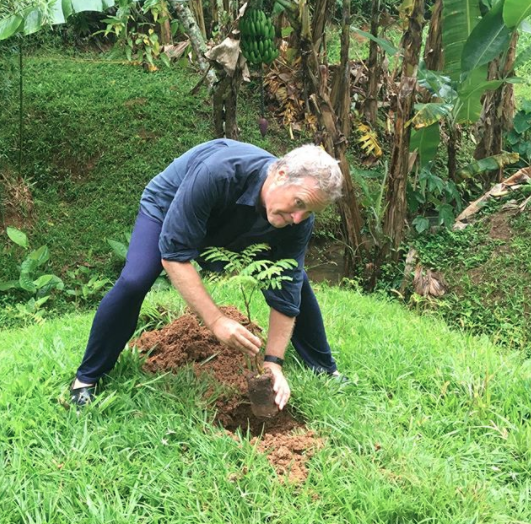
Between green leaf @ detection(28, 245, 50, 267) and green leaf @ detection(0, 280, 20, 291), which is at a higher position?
green leaf @ detection(28, 245, 50, 267)

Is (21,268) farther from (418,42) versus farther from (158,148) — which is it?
(418,42)

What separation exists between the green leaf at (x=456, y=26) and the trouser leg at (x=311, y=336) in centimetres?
291

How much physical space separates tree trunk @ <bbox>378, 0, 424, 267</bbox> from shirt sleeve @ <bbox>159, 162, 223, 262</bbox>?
2.84 meters

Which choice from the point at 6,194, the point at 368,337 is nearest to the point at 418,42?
the point at 368,337

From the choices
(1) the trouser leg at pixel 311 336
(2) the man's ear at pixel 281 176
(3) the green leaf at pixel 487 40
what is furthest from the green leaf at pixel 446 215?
(2) the man's ear at pixel 281 176

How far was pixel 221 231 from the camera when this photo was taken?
2.27 m

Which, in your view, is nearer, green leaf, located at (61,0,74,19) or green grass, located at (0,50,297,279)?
green leaf, located at (61,0,74,19)

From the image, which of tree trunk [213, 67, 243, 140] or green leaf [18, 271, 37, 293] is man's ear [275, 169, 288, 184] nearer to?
tree trunk [213, 67, 243, 140]

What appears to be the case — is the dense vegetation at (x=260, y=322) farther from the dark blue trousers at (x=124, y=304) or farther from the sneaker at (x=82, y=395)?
the dark blue trousers at (x=124, y=304)

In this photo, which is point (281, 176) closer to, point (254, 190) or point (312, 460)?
point (254, 190)

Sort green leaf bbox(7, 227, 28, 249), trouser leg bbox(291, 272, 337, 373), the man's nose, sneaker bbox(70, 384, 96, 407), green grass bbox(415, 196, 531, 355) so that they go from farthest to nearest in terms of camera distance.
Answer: green leaf bbox(7, 227, 28, 249) → green grass bbox(415, 196, 531, 355) → trouser leg bbox(291, 272, 337, 373) → sneaker bbox(70, 384, 96, 407) → the man's nose

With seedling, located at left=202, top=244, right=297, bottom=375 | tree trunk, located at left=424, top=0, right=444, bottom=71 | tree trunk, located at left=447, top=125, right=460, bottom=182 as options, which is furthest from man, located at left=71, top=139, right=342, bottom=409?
tree trunk, located at left=424, top=0, right=444, bottom=71

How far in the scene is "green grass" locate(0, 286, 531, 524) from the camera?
184cm

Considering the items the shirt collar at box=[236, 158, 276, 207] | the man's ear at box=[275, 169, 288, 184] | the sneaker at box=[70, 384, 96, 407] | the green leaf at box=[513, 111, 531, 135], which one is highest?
→ the man's ear at box=[275, 169, 288, 184]
